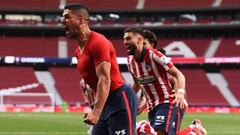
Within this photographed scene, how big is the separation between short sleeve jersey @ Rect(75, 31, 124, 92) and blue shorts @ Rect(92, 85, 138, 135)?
4.4 inches

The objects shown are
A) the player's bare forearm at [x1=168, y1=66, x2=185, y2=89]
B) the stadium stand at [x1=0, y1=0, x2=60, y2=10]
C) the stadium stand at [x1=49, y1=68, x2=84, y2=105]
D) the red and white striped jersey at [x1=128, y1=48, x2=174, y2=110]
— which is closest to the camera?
the player's bare forearm at [x1=168, y1=66, x2=185, y2=89]

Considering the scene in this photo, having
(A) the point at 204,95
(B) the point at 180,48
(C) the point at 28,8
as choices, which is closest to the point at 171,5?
(B) the point at 180,48

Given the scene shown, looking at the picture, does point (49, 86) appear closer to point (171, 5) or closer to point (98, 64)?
point (171, 5)

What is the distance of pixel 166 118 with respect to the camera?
860 centimetres

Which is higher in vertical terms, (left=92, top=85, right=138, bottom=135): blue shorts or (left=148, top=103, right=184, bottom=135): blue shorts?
(left=92, top=85, right=138, bottom=135): blue shorts

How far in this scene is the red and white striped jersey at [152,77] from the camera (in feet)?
→ 27.6

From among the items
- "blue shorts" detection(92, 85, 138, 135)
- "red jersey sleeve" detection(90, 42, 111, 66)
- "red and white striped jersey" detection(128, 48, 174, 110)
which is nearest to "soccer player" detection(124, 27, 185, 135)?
"red and white striped jersey" detection(128, 48, 174, 110)

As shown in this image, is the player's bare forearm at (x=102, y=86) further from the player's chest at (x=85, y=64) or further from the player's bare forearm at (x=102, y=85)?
the player's chest at (x=85, y=64)

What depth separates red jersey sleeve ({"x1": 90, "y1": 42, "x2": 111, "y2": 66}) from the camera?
571 centimetres

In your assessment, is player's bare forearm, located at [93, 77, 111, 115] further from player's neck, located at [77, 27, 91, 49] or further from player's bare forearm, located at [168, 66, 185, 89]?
Answer: player's bare forearm, located at [168, 66, 185, 89]

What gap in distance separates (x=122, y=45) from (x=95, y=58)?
4882 cm

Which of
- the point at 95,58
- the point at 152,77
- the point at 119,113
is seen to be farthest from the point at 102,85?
the point at 152,77

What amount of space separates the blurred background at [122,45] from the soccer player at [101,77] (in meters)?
41.1

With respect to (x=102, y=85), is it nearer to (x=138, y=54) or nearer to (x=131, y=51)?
(x=131, y=51)
